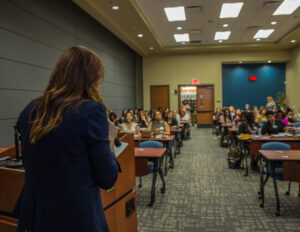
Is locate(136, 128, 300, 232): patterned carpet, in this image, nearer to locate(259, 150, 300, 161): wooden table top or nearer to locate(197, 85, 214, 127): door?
locate(259, 150, 300, 161): wooden table top

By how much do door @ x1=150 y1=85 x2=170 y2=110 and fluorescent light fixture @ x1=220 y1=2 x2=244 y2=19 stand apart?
6979mm

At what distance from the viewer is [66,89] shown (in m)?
1.11

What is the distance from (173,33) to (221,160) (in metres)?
6.85

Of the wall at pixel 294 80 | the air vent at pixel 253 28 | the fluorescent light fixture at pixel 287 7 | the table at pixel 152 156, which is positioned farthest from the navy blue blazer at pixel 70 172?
the wall at pixel 294 80

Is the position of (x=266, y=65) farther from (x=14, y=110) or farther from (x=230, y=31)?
(x=14, y=110)

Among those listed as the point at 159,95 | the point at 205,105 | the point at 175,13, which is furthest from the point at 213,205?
the point at 159,95

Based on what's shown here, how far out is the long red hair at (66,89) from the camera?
1062 millimetres

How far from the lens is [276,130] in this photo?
633 cm

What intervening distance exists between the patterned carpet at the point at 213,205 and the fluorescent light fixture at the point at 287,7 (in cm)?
591

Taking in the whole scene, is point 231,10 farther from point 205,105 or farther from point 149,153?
point 205,105

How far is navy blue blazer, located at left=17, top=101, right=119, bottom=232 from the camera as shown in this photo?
1.05 metres

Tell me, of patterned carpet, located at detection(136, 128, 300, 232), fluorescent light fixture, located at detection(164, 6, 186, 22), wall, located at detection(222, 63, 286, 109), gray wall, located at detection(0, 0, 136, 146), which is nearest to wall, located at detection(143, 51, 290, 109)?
wall, located at detection(222, 63, 286, 109)

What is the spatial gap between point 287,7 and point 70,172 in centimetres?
981

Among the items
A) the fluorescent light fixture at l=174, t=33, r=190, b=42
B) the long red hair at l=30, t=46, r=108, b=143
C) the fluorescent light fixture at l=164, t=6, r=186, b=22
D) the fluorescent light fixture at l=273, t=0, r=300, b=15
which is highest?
the fluorescent light fixture at l=174, t=33, r=190, b=42
